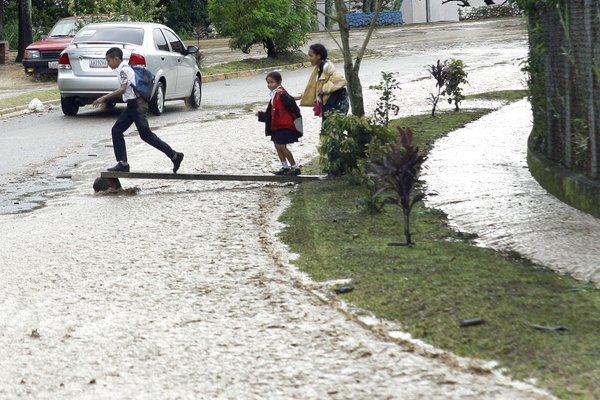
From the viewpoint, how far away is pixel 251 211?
11.8 metres

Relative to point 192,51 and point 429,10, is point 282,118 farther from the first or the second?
point 429,10

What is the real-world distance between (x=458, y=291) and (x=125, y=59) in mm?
15229

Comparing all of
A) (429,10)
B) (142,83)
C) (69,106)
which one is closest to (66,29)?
(69,106)

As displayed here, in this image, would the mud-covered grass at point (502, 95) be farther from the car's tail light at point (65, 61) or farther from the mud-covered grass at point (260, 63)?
the mud-covered grass at point (260, 63)

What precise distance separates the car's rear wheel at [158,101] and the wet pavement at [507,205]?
23.5ft

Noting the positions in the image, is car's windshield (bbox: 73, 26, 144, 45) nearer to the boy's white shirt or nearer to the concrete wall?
the boy's white shirt

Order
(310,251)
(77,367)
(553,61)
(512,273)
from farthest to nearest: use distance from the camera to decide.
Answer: (553,61)
(310,251)
(512,273)
(77,367)

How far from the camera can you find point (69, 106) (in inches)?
902

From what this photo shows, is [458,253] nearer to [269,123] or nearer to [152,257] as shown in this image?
[152,257]

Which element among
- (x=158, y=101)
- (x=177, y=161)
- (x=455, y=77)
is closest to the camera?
(x=177, y=161)

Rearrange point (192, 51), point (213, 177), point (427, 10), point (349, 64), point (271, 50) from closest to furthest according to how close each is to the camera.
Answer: point (213, 177) → point (349, 64) → point (192, 51) → point (271, 50) → point (427, 10)

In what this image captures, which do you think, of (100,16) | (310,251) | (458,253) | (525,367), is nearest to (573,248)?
(458,253)

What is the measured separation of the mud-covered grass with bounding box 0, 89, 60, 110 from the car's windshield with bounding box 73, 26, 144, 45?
2829mm

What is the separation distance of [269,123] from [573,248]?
5306 millimetres
